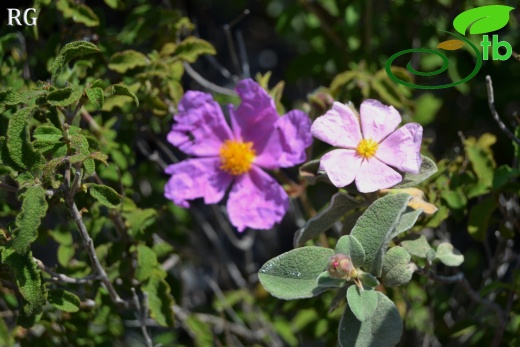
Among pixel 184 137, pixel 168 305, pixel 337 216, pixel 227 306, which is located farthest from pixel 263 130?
pixel 227 306

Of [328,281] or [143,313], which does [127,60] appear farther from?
[328,281]

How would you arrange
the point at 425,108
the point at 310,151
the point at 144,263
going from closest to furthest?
the point at 144,263 → the point at 310,151 → the point at 425,108

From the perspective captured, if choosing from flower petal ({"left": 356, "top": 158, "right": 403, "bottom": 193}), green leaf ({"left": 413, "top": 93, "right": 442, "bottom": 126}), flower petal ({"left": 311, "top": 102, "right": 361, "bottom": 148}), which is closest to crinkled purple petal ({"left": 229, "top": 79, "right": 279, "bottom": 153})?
flower petal ({"left": 311, "top": 102, "right": 361, "bottom": 148})

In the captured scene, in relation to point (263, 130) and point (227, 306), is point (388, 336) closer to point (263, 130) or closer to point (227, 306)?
point (263, 130)

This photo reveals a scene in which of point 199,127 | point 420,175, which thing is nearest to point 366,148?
point 420,175

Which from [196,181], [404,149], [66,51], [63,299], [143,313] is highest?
[66,51]

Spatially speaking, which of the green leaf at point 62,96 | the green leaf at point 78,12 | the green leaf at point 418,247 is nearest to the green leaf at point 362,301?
the green leaf at point 418,247

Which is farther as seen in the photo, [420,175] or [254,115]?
[254,115]
